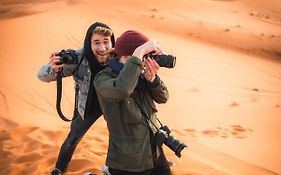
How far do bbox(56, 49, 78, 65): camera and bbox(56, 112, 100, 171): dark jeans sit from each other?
0.59 meters

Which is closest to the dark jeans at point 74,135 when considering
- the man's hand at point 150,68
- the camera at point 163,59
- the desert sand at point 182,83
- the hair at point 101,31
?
the desert sand at point 182,83

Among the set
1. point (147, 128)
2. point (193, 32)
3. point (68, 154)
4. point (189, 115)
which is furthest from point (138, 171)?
point (193, 32)

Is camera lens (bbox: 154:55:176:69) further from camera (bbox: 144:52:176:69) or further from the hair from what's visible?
the hair

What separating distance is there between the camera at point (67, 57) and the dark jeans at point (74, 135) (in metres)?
0.59

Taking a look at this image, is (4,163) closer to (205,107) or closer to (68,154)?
(68,154)

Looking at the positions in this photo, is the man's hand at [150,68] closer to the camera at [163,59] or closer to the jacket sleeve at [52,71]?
the camera at [163,59]

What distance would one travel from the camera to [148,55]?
9.67 ft

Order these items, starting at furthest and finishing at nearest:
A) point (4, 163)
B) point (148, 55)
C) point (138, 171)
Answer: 1. point (4, 163)
2. point (138, 171)
3. point (148, 55)

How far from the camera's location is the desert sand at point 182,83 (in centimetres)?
528

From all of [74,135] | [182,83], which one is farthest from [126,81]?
[182,83]

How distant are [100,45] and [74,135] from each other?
98cm

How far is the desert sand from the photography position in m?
5.28

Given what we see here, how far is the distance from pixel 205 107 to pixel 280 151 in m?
2.05

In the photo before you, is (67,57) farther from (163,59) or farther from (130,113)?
(163,59)
